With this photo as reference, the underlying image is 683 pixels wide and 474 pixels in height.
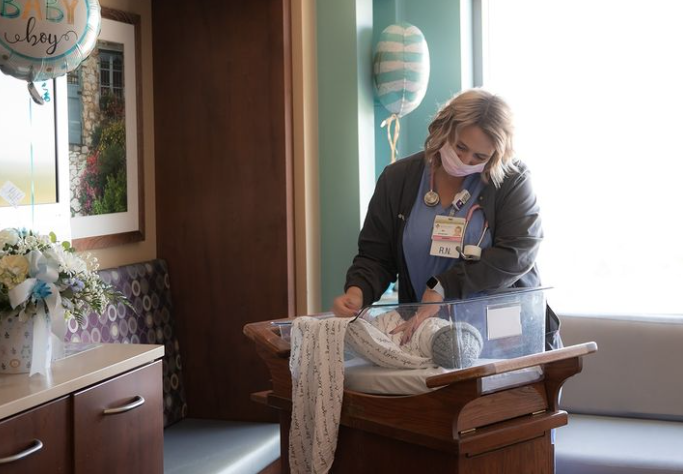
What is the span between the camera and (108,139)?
135 inches

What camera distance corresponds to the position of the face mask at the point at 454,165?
2.60 metres

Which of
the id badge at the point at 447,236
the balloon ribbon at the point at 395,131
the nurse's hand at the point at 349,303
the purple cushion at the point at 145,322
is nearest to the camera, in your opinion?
the nurse's hand at the point at 349,303

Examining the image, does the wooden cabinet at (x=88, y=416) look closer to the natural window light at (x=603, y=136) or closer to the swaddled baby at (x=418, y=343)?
the swaddled baby at (x=418, y=343)

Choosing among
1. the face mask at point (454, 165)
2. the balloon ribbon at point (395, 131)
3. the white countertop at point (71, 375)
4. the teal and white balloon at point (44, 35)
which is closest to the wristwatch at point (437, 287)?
the face mask at point (454, 165)

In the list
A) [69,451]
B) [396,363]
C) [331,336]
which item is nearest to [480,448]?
[396,363]

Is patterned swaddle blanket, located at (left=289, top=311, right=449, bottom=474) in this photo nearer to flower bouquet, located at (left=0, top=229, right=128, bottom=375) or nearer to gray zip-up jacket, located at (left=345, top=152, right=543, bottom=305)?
gray zip-up jacket, located at (left=345, top=152, right=543, bottom=305)

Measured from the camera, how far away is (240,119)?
367cm

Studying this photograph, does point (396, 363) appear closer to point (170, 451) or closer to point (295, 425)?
point (295, 425)

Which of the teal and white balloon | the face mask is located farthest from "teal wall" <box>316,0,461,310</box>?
the teal and white balloon

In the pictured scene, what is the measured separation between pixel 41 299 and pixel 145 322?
4.04ft

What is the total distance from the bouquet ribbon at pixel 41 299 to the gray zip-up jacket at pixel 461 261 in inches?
35.2

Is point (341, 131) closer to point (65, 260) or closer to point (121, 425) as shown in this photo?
point (65, 260)

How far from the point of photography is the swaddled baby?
6.36 ft

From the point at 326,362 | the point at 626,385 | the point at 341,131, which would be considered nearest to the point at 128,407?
the point at 326,362
